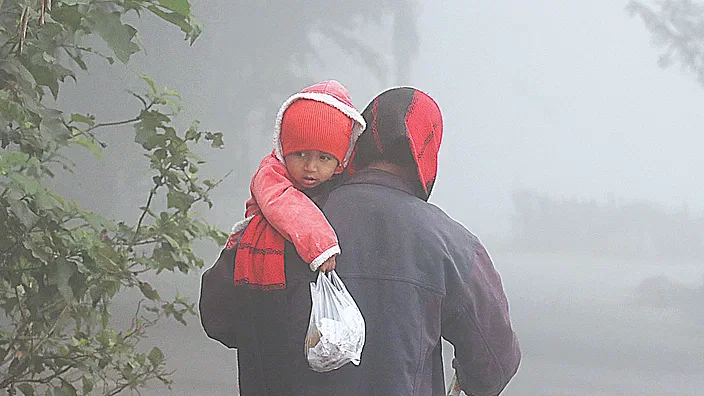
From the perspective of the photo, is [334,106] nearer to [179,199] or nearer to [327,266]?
[327,266]

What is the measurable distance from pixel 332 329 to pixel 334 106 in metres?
0.30

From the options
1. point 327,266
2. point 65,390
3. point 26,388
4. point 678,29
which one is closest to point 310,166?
point 327,266

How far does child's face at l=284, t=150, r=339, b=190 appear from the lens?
119 centimetres

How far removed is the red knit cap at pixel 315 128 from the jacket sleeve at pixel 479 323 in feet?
0.72

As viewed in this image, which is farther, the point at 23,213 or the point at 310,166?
the point at 23,213

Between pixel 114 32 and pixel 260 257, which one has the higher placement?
pixel 114 32

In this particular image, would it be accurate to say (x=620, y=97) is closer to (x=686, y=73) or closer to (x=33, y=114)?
(x=686, y=73)

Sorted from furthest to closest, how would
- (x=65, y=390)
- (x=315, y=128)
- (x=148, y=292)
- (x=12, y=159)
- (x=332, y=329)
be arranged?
(x=148, y=292) < (x=65, y=390) < (x=12, y=159) < (x=315, y=128) < (x=332, y=329)

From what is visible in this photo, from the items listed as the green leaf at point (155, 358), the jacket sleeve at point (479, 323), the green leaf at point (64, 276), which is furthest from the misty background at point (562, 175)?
the jacket sleeve at point (479, 323)

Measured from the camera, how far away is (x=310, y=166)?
119 centimetres

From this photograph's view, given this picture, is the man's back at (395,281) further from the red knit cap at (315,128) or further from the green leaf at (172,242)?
the green leaf at (172,242)

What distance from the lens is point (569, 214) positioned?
3.04 m

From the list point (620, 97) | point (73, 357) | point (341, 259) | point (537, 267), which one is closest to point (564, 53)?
point (620, 97)

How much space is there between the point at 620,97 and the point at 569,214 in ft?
1.36
